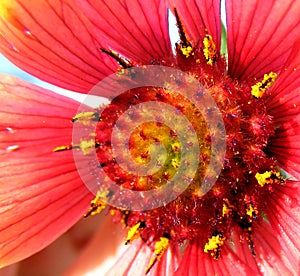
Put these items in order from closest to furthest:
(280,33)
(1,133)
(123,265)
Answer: (280,33) < (1,133) < (123,265)

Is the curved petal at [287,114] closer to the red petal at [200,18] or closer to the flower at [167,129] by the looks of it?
the flower at [167,129]

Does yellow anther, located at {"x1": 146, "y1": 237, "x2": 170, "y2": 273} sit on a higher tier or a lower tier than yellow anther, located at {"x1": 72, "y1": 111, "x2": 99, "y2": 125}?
lower

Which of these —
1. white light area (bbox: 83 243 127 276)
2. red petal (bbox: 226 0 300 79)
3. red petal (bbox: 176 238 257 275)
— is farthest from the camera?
white light area (bbox: 83 243 127 276)

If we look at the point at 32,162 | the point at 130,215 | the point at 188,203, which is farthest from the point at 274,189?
the point at 32,162

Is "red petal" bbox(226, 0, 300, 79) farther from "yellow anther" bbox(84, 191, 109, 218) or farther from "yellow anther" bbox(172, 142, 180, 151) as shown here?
"yellow anther" bbox(84, 191, 109, 218)

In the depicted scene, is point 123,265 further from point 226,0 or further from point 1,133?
point 226,0

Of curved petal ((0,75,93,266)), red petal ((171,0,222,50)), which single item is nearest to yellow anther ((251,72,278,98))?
red petal ((171,0,222,50))
